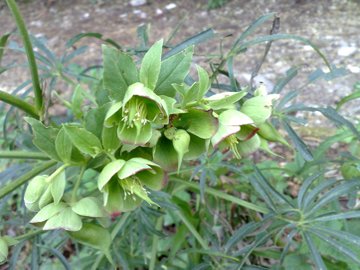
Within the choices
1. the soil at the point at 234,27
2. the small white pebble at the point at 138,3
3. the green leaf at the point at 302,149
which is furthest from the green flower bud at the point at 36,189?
the small white pebble at the point at 138,3

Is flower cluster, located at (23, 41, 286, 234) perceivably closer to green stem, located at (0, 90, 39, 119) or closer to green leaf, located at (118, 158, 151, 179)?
green leaf, located at (118, 158, 151, 179)

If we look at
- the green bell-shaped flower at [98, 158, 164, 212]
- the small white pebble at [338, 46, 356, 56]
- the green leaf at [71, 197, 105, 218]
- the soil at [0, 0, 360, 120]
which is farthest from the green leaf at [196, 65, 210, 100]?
the small white pebble at [338, 46, 356, 56]

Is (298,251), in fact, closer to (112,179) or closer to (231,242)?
(231,242)

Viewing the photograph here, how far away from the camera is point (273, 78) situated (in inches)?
84.9

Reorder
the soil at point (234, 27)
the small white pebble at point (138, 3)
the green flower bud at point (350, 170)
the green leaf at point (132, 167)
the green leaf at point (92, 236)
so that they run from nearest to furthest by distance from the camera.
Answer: the green leaf at point (132, 167)
the green leaf at point (92, 236)
the green flower bud at point (350, 170)
the soil at point (234, 27)
the small white pebble at point (138, 3)

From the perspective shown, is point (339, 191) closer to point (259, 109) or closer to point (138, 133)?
point (259, 109)

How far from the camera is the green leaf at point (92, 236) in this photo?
72cm

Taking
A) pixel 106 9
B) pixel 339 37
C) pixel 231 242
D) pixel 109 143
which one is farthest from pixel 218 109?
pixel 106 9

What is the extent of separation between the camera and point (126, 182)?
64 cm

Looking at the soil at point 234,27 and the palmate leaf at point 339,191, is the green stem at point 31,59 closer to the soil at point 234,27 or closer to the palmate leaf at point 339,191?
the palmate leaf at point 339,191

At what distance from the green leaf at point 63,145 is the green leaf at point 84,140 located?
1 centimetres

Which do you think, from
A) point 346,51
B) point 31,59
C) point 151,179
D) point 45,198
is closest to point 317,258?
point 151,179

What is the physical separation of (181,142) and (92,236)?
0.74 ft

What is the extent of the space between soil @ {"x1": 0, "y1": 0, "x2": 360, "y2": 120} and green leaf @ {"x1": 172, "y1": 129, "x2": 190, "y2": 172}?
1392 millimetres
